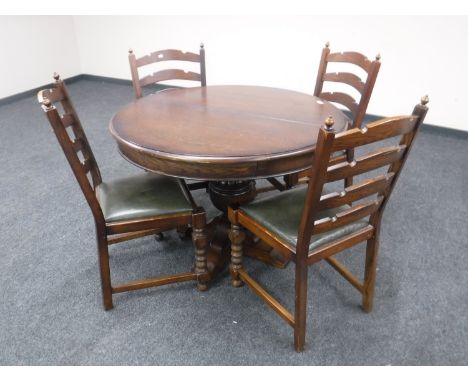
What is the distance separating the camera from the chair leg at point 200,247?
1.49 meters

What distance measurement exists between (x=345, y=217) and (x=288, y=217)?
230mm

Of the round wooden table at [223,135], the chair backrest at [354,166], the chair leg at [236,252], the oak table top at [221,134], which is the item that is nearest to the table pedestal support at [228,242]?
the round wooden table at [223,135]

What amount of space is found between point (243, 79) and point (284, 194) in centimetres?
272

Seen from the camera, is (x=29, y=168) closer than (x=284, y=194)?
No

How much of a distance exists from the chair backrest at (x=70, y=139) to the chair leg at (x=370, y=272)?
1.07 metres

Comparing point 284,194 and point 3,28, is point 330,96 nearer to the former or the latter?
point 284,194

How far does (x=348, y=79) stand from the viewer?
1.97 metres

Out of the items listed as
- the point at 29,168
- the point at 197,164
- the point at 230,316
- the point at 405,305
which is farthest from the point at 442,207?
the point at 29,168

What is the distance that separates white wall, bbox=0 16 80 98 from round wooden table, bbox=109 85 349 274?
3064 mm

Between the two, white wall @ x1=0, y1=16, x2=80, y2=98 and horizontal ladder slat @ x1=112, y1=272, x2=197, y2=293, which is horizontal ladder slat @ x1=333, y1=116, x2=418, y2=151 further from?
white wall @ x1=0, y1=16, x2=80, y2=98

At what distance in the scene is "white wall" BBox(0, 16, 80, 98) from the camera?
3.95 meters

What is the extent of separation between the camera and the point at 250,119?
60.7 inches

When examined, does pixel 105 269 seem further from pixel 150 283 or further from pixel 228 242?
pixel 228 242

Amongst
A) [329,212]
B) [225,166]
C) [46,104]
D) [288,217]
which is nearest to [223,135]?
[225,166]
